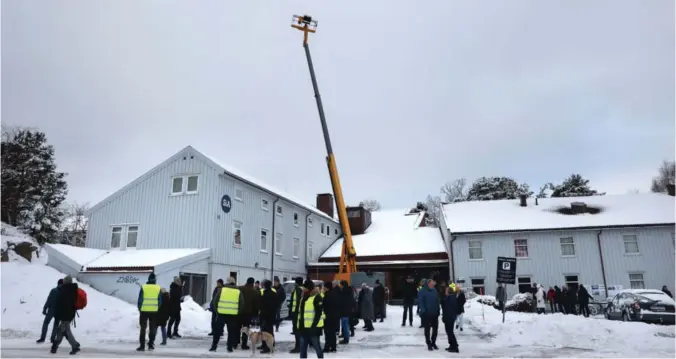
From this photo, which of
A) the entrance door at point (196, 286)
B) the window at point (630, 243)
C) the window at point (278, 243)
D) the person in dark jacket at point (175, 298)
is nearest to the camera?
the person in dark jacket at point (175, 298)

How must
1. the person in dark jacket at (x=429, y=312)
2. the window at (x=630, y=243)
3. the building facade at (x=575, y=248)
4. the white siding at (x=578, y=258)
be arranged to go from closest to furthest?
the person in dark jacket at (x=429, y=312) < the white siding at (x=578, y=258) < the building facade at (x=575, y=248) < the window at (x=630, y=243)

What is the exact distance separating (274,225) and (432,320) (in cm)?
2218

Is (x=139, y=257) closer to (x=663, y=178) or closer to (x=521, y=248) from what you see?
(x=521, y=248)

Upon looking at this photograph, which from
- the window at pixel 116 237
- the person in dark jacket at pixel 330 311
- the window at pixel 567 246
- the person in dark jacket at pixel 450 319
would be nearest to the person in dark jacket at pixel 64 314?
the person in dark jacket at pixel 330 311

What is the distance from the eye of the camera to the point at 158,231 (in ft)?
87.6

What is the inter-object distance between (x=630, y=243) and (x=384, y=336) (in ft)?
88.0

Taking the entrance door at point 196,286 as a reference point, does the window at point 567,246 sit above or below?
above

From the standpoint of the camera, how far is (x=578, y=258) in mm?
33031

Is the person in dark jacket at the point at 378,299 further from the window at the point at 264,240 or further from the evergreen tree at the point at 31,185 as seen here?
the evergreen tree at the point at 31,185

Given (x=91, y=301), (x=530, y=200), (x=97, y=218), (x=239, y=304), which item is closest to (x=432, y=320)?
(x=239, y=304)

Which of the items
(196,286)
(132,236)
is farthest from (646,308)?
(132,236)

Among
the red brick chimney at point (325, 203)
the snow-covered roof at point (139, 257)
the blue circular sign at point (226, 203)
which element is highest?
the red brick chimney at point (325, 203)

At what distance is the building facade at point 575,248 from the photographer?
105ft

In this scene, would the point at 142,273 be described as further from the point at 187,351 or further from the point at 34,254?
the point at 187,351
